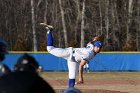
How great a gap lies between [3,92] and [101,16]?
52.3 metres

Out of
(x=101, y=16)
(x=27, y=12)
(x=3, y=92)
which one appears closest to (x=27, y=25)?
(x=27, y=12)

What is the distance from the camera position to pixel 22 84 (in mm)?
2379

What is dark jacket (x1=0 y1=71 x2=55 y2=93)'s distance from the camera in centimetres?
237

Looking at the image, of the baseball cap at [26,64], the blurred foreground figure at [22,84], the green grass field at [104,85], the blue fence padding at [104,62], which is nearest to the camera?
the blurred foreground figure at [22,84]

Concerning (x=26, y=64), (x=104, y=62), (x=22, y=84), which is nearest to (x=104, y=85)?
(x=104, y=62)

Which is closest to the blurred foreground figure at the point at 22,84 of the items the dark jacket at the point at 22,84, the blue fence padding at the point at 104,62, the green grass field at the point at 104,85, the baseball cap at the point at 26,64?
the dark jacket at the point at 22,84

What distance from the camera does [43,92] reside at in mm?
2387

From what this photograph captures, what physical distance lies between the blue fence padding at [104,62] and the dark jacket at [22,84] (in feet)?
105

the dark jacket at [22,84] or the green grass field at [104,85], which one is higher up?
the dark jacket at [22,84]

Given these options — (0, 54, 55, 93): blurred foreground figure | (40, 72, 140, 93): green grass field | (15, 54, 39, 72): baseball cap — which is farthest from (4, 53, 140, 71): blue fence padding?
(0, 54, 55, 93): blurred foreground figure

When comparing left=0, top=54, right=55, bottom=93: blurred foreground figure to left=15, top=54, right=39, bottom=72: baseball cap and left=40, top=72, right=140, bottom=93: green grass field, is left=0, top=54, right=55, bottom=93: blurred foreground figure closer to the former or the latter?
left=15, top=54, right=39, bottom=72: baseball cap

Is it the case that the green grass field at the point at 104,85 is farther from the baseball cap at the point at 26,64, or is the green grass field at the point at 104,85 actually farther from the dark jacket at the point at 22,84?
the dark jacket at the point at 22,84

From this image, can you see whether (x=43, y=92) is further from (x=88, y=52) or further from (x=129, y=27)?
(x=129, y=27)

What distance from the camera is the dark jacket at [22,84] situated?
2.37m
